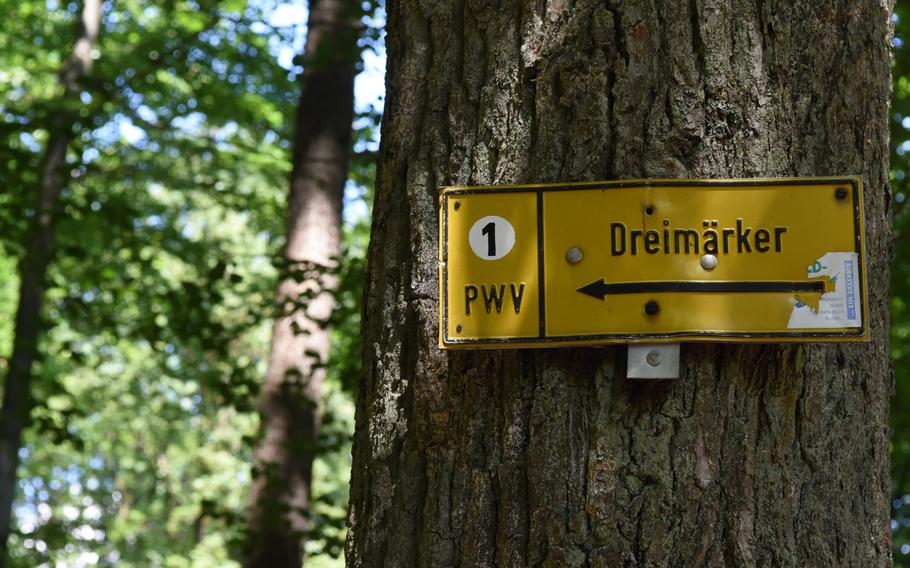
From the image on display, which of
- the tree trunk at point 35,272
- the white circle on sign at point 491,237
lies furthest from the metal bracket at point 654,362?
the tree trunk at point 35,272

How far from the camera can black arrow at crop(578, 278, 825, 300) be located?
1.58 meters

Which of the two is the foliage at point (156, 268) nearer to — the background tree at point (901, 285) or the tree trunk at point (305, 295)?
the tree trunk at point (305, 295)

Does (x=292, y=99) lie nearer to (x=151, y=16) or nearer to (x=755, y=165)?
(x=151, y=16)

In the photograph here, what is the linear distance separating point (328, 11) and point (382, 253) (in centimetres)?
677

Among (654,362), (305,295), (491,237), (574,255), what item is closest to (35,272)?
(305,295)

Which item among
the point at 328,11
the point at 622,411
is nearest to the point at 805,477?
the point at 622,411

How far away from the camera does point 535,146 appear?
1697 millimetres

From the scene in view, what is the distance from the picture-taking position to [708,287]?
5.17 feet

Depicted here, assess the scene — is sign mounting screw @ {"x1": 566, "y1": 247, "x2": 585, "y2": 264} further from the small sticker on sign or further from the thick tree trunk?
the small sticker on sign

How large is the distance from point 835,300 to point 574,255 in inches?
15.8

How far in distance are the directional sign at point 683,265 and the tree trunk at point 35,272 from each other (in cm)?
602

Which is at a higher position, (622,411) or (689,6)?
(689,6)

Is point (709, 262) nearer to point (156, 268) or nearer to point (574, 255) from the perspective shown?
point (574, 255)

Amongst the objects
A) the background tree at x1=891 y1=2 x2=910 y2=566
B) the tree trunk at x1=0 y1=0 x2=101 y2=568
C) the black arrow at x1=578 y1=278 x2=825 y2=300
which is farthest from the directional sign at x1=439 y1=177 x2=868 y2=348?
the tree trunk at x1=0 y1=0 x2=101 y2=568
